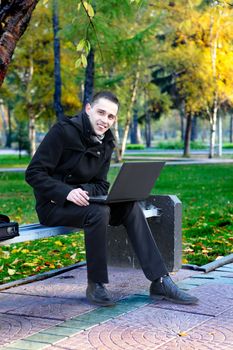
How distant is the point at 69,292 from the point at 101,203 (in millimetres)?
979

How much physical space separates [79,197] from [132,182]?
398mm

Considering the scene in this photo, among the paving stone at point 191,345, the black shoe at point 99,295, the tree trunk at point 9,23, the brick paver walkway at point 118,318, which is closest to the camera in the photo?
the paving stone at point 191,345

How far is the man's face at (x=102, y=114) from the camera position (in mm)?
5039

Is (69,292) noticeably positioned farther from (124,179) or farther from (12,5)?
(12,5)

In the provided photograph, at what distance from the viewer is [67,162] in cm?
508

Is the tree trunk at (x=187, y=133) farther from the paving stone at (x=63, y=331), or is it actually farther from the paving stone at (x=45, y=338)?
the paving stone at (x=45, y=338)

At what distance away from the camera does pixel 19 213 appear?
39.3 feet

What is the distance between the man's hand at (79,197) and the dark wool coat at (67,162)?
0.06 metres

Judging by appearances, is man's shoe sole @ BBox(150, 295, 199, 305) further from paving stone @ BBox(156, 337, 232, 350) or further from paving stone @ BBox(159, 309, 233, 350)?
paving stone @ BBox(156, 337, 232, 350)

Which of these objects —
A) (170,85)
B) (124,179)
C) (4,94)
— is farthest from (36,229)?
(170,85)

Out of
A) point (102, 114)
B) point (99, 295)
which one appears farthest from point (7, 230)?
point (102, 114)

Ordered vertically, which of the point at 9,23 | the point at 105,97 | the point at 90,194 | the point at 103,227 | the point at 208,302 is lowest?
the point at 208,302

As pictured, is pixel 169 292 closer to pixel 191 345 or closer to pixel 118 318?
pixel 118 318

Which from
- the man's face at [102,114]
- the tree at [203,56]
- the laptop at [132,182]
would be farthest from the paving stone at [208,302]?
the tree at [203,56]
